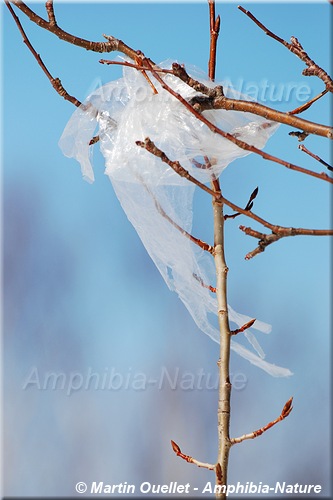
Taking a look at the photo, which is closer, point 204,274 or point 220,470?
point 220,470

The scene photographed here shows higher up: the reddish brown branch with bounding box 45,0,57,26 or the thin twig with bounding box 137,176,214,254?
the reddish brown branch with bounding box 45,0,57,26

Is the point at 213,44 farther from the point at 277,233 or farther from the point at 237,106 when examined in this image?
the point at 277,233

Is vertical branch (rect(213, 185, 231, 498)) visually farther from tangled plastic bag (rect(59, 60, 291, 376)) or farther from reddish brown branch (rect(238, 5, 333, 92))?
reddish brown branch (rect(238, 5, 333, 92))

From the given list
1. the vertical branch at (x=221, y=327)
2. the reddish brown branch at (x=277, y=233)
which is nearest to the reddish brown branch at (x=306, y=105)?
the vertical branch at (x=221, y=327)

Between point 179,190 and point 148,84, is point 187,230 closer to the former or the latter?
point 179,190

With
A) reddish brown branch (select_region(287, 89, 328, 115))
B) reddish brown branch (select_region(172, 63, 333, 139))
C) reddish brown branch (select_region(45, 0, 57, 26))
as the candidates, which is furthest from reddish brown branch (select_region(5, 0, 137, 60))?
reddish brown branch (select_region(287, 89, 328, 115))

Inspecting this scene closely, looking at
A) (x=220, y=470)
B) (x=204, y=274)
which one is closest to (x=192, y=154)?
(x=204, y=274)

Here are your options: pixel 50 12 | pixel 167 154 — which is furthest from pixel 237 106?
pixel 50 12
